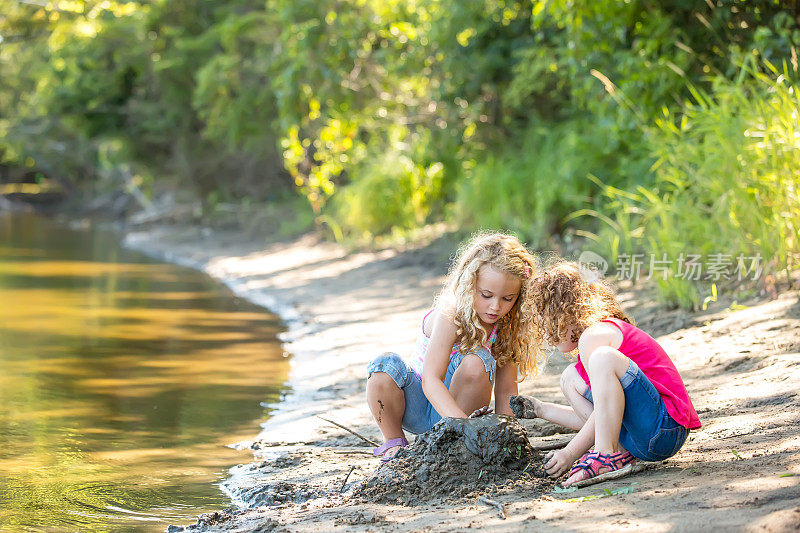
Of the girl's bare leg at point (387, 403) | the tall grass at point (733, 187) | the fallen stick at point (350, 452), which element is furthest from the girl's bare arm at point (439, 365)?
the tall grass at point (733, 187)

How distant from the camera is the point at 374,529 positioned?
10.5 feet

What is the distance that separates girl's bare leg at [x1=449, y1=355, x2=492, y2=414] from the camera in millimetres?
4043

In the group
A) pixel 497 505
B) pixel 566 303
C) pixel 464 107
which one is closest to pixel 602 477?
pixel 497 505

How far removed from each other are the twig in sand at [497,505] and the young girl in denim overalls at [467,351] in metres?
0.54

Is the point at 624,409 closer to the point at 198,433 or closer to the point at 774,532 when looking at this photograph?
the point at 774,532

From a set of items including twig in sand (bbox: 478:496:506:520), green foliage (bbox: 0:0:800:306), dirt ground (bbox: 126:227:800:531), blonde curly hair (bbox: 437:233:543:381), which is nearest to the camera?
dirt ground (bbox: 126:227:800:531)

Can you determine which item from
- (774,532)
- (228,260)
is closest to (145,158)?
(228,260)

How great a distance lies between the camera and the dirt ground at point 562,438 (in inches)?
120

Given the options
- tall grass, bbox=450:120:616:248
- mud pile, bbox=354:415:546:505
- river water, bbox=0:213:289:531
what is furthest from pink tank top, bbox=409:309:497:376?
tall grass, bbox=450:120:616:248

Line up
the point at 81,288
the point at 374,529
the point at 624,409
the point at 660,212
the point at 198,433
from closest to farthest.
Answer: the point at 374,529
the point at 624,409
the point at 198,433
the point at 660,212
the point at 81,288

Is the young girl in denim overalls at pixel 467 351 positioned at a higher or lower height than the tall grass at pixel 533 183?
lower

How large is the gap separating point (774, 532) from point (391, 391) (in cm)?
191

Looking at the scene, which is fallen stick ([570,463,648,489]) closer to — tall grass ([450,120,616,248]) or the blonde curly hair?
the blonde curly hair

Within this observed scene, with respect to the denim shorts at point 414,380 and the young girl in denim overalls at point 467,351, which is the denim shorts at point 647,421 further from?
the denim shorts at point 414,380
